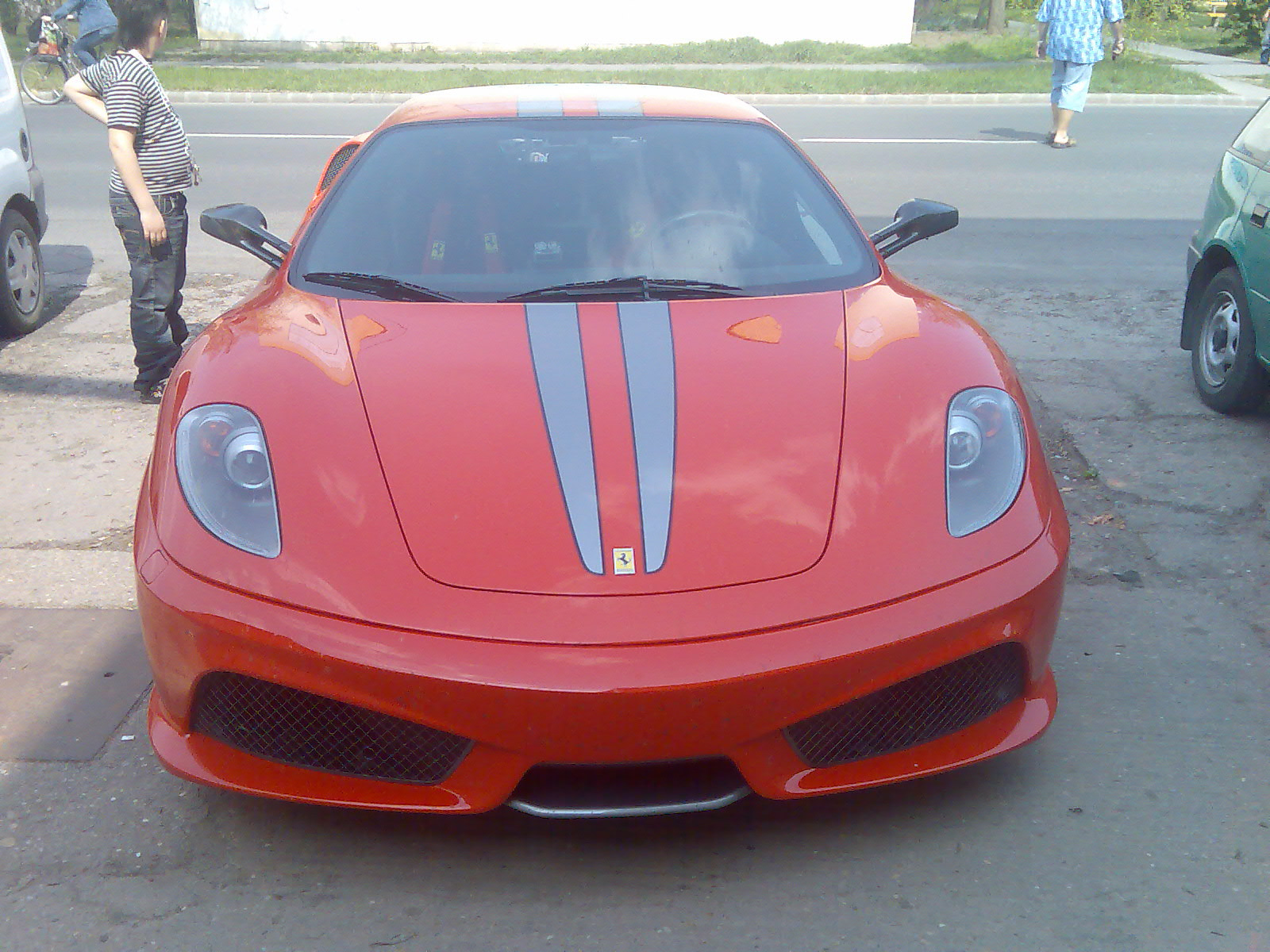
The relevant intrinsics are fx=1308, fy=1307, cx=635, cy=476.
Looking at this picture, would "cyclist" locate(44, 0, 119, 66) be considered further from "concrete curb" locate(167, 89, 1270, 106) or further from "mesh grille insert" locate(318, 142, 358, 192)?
"mesh grille insert" locate(318, 142, 358, 192)

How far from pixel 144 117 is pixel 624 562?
361 cm

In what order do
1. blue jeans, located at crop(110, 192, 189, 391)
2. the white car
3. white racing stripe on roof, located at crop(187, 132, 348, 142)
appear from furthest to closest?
white racing stripe on roof, located at crop(187, 132, 348, 142)
the white car
blue jeans, located at crop(110, 192, 189, 391)

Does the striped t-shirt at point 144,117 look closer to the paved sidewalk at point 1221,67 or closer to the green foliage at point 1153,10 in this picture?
the paved sidewalk at point 1221,67

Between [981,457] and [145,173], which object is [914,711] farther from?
[145,173]

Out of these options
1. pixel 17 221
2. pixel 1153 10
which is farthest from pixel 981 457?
pixel 1153 10

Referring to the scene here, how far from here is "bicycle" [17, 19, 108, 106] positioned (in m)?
16.8

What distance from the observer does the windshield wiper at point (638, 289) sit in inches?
129

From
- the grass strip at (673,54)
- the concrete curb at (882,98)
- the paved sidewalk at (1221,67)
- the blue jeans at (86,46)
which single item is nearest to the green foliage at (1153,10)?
the paved sidewalk at (1221,67)

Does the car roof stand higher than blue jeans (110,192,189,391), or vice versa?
the car roof

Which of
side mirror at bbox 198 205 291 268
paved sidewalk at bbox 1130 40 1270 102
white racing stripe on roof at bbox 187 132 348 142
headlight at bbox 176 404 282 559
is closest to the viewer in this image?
headlight at bbox 176 404 282 559

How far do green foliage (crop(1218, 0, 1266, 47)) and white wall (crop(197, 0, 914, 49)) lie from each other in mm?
6861

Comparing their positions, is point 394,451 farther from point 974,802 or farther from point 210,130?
point 210,130

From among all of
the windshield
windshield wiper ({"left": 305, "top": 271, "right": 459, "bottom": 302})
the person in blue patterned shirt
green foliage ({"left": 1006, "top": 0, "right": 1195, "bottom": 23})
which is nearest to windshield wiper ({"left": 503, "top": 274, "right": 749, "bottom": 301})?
the windshield

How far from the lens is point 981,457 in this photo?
2744 mm
